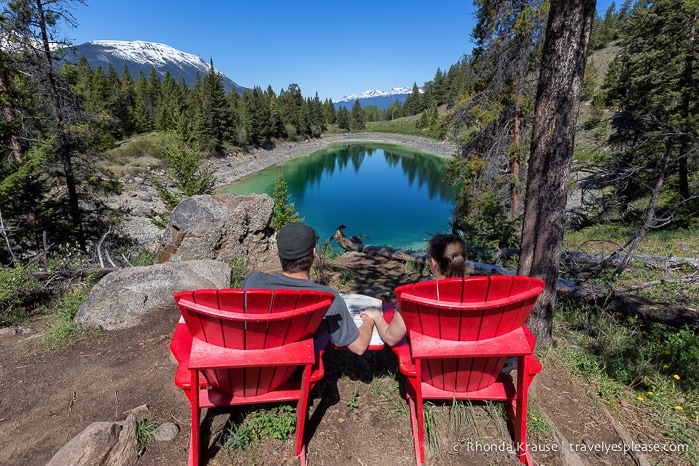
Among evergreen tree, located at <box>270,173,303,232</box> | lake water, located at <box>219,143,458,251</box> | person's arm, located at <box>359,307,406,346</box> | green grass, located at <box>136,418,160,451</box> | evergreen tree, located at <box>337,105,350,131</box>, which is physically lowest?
lake water, located at <box>219,143,458,251</box>

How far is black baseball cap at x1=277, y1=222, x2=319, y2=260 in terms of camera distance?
2.20m

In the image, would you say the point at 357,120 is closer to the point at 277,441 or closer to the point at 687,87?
the point at 687,87

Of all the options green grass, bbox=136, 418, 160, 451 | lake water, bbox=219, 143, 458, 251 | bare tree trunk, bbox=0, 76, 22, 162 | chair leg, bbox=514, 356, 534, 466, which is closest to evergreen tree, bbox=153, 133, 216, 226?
lake water, bbox=219, 143, 458, 251

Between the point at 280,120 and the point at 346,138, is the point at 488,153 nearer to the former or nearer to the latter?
the point at 280,120

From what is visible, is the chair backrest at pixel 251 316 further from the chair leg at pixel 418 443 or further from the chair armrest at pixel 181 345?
the chair leg at pixel 418 443

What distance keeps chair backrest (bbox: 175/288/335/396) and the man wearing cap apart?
0.37 m

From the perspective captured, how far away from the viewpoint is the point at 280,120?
212ft

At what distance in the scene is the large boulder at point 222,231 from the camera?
6621mm

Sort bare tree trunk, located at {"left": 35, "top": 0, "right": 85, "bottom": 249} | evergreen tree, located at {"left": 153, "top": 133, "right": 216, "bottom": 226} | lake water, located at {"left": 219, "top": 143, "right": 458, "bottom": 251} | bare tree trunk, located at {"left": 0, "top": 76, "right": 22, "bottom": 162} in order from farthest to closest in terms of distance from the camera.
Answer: lake water, located at {"left": 219, "top": 143, "right": 458, "bottom": 251}
evergreen tree, located at {"left": 153, "top": 133, "right": 216, "bottom": 226}
bare tree trunk, located at {"left": 35, "top": 0, "right": 85, "bottom": 249}
bare tree trunk, located at {"left": 0, "top": 76, "right": 22, "bottom": 162}

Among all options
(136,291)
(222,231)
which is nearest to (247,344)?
(136,291)

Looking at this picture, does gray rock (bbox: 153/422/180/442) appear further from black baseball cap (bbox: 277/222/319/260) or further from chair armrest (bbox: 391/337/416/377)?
chair armrest (bbox: 391/337/416/377)

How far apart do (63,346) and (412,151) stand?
68608 millimetres

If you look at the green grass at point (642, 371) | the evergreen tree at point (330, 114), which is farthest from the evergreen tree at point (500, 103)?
the evergreen tree at point (330, 114)

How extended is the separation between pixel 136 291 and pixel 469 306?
4.01 meters
